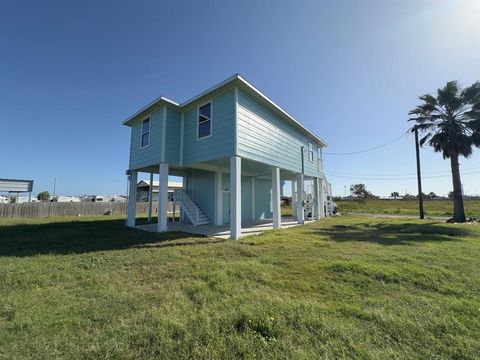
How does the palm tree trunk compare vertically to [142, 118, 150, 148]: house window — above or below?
below

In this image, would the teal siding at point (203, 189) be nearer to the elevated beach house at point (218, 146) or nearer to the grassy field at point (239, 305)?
the elevated beach house at point (218, 146)

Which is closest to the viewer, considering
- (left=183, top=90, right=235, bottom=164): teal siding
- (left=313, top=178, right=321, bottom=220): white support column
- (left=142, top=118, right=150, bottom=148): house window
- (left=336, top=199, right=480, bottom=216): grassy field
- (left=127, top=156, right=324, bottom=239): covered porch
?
(left=183, top=90, right=235, bottom=164): teal siding

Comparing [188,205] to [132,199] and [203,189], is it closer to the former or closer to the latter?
[203,189]

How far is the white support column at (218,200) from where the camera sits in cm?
1180

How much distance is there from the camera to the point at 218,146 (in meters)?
8.45

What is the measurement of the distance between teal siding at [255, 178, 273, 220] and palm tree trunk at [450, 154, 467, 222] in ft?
42.6

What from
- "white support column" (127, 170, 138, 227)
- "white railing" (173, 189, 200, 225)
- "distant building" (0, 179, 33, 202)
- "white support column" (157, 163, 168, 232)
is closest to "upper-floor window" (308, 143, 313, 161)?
"white railing" (173, 189, 200, 225)

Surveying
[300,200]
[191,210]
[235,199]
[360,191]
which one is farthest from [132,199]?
[360,191]

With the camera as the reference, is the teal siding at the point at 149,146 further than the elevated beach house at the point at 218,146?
Yes

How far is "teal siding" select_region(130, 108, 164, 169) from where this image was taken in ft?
31.9

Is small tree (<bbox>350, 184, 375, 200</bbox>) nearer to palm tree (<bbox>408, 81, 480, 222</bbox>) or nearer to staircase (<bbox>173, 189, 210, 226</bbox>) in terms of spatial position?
palm tree (<bbox>408, 81, 480, 222</bbox>)

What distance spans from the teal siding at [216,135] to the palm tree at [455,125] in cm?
1680

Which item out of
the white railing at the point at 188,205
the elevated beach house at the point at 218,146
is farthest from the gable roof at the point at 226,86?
the white railing at the point at 188,205

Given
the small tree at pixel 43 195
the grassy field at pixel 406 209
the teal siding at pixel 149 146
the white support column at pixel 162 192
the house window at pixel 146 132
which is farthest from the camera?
the small tree at pixel 43 195
